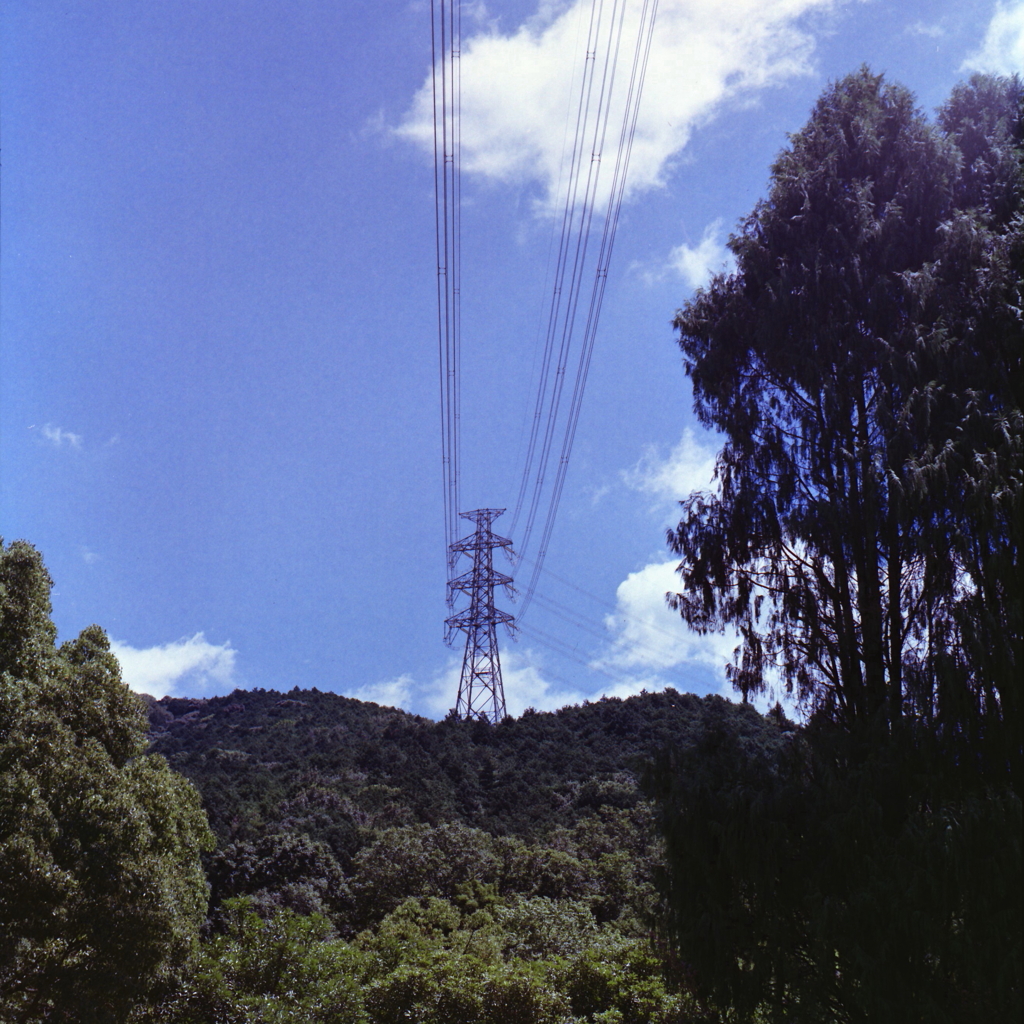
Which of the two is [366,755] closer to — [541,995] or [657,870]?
[541,995]

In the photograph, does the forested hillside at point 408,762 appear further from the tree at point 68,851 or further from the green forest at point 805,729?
the tree at point 68,851

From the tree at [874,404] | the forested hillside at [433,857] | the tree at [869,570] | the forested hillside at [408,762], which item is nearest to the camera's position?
the tree at [869,570]

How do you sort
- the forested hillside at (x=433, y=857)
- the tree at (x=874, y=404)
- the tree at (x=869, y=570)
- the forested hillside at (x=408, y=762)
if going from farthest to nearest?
the forested hillside at (x=408, y=762)
the forested hillside at (x=433, y=857)
the tree at (x=874, y=404)
the tree at (x=869, y=570)

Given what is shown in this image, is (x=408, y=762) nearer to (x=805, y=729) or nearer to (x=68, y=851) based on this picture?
(x=68, y=851)

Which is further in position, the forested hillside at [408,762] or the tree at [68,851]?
the forested hillside at [408,762]

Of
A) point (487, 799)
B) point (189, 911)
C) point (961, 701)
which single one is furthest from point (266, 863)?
point (961, 701)

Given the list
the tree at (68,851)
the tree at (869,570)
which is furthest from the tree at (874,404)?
the tree at (68,851)
